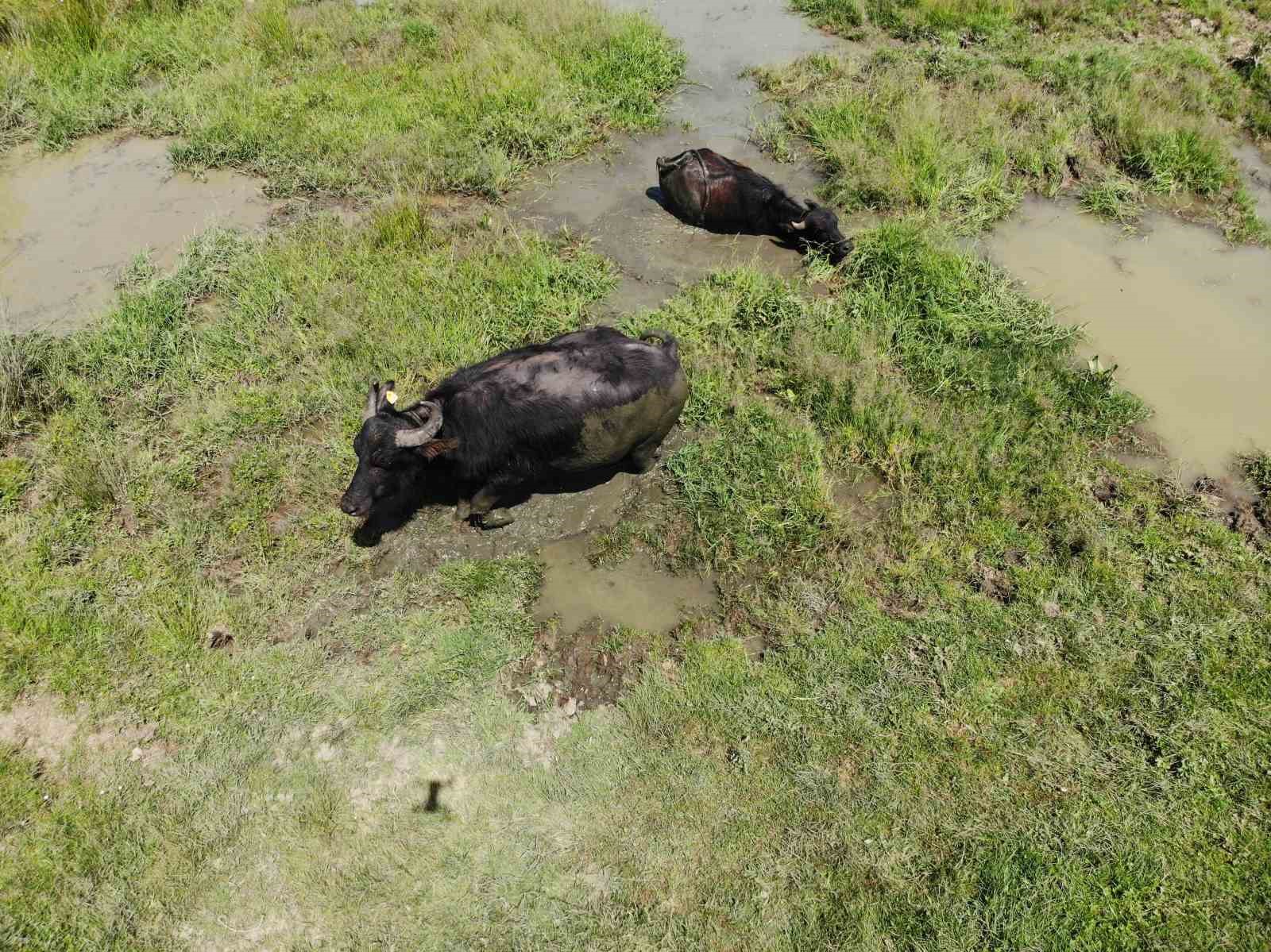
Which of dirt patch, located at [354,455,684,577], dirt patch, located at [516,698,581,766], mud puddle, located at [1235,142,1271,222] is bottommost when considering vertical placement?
dirt patch, located at [516,698,581,766]

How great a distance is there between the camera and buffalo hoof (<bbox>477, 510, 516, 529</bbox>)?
5777 mm

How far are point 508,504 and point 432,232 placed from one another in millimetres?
3844

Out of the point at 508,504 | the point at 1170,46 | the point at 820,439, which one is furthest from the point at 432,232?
the point at 1170,46

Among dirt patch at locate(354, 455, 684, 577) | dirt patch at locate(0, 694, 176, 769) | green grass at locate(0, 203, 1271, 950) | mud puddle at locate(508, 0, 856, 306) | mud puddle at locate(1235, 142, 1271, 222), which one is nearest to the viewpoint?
green grass at locate(0, 203, 1271, 950)

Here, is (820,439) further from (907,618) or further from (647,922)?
(647,922)

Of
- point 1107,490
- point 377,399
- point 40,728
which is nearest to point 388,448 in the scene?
point 377,399

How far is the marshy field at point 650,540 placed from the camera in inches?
165

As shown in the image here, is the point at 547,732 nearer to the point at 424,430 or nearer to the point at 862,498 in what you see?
the point at 424,430

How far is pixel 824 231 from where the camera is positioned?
7922mm

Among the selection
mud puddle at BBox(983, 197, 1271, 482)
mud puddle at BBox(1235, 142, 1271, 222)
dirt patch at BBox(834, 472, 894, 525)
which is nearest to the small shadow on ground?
dirt patch at BBox(834, 472, 894, 525)

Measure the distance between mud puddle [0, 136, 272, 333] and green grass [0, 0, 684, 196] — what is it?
36 centimetres

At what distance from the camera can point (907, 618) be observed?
17.2ft

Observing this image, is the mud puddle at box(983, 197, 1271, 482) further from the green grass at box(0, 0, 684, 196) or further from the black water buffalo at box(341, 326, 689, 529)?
the green grass at box(0, 0, 684, 196)

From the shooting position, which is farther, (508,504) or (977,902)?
(508,504)
